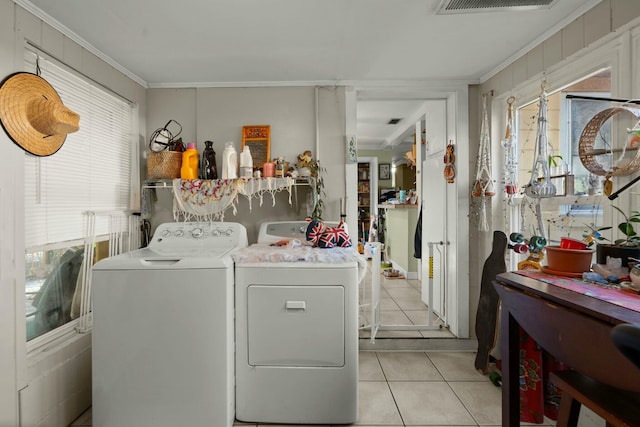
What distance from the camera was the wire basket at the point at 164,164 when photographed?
8.27 feet

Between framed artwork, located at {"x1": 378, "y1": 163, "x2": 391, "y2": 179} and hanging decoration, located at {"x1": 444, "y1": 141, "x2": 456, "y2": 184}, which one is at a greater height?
framed artwork, located at {"x1": 378, "y1": 163, "x2": 391, "y2": 179}

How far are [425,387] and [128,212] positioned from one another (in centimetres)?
247

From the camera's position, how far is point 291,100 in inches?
107

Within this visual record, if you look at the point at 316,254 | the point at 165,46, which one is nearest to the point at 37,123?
the point at 165,46

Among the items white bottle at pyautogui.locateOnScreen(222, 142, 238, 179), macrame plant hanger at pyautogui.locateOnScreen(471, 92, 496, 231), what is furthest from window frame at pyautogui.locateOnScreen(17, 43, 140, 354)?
macrame plant hanger at pyautogui.locateOnScreen(471, 92, 496, 231)

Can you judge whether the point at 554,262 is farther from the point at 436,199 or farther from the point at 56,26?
the point at 56,26

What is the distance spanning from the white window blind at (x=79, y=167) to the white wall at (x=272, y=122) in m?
0.37

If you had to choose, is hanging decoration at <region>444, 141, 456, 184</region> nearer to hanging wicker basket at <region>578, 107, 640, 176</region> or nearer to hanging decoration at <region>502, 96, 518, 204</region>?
hanging decoration at <region>502, 96, 518, 204</region>

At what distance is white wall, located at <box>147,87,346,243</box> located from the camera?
8.95 feet

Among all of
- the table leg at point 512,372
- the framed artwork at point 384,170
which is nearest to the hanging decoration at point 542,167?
the table leg at point 512,372

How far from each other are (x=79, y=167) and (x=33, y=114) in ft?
1.56

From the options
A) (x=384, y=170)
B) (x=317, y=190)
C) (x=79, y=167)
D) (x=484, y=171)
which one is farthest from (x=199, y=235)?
(x=384, y=170)

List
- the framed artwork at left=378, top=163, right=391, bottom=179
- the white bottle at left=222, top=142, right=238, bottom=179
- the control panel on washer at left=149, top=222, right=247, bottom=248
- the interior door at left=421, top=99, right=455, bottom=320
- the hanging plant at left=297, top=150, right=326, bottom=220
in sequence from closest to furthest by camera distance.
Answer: the control panel on washer at left=149, top=222, right=247, bottom=248 < the white bottle at left=222, top=142, right=238, bottom=179 < the hanging plant at left=297, top=150, right=326, bottom=220 < the interior door at left=421, top=99, right=455, bottom=320 < the framed artwork at left=378, top=163, right=391, bottom=179

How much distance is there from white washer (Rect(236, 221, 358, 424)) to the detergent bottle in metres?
1.11
